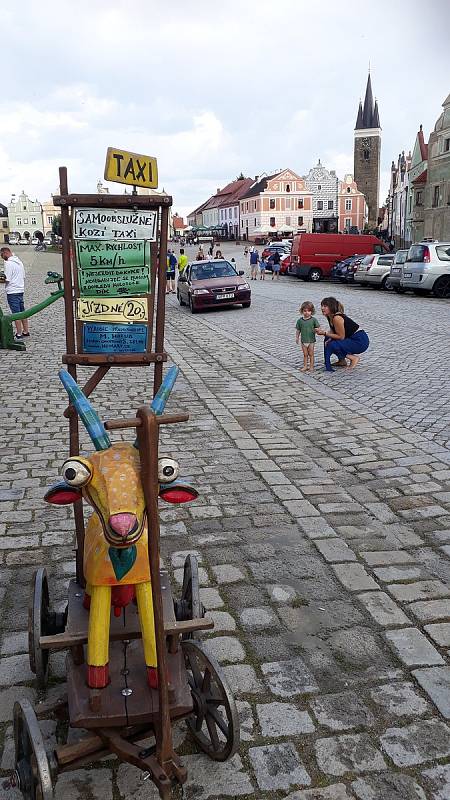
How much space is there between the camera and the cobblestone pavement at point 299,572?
107 inches

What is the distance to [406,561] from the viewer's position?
4.34 m

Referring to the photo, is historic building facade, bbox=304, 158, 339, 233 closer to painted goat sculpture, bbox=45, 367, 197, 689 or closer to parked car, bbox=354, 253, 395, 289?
parked car, bbox=354, 253, 395, 289

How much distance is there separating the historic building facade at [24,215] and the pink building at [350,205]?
260 feet

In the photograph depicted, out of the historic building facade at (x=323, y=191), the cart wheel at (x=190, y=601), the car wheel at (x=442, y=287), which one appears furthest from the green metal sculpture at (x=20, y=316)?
the historic building facade at (x=323, y=191)

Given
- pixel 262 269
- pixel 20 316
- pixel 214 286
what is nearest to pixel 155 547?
pixel 20 316

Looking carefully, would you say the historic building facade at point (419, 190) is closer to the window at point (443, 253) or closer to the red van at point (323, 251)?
the red van at point (323, 251)

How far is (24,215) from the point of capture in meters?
152

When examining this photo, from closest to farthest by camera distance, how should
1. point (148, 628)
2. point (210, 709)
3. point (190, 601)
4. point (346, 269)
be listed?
point (148, 628) → point (210, 709) → point (190, 601) → point (346, 269)

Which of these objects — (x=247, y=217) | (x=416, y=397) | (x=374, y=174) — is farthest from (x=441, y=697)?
(x=374, y=174)

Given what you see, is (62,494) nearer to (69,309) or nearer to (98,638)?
(98,638)

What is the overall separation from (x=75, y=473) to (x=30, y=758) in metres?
1.02

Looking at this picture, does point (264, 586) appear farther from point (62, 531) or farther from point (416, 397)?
point (416, 397)

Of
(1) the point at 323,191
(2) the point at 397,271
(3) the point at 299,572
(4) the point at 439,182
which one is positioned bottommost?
(3) the point at 299,572

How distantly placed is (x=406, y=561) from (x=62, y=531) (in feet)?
7.83
